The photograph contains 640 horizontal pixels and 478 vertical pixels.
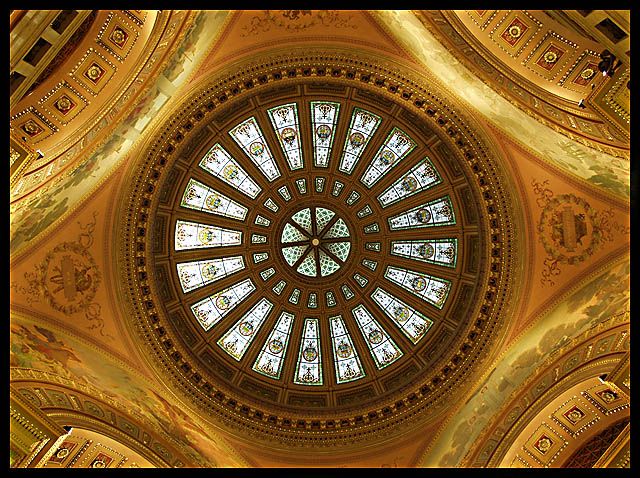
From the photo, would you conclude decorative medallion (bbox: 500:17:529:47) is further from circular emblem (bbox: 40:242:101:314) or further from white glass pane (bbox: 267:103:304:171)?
circular emblem (bbox: 40:242:101:314)

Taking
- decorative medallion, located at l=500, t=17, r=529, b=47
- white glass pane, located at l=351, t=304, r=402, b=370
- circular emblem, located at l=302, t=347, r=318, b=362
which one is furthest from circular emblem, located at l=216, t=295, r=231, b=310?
decorative medallion, located at l=500, t=17, r=529, b=47

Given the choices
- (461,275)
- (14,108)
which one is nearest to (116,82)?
(14,108)

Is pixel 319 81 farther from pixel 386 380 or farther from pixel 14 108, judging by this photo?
pixel 386 380

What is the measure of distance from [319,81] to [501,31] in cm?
538

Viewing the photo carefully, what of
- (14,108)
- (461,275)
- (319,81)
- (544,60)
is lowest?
(461,275)

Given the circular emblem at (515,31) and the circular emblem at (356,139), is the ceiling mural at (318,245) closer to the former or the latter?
the circular emblem at (515,31)

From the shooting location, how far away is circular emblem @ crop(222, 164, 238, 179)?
17.4 metres

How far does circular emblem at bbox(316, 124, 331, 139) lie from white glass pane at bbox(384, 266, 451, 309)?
4.43 m

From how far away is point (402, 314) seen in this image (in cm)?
1803

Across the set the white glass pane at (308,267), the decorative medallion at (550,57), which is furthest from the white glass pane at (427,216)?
the decorative medallion at (550,57)

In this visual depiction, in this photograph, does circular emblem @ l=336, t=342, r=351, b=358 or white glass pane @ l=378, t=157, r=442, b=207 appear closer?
white glass pane @ l=378, t=157, r=442, b=207

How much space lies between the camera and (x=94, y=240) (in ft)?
46.8

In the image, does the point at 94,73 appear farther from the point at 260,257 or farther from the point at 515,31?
the point at 260,257

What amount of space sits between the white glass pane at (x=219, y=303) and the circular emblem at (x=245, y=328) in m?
0.58
